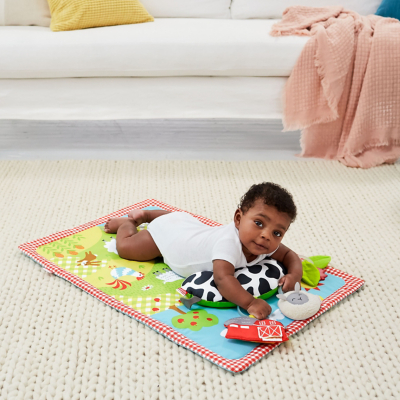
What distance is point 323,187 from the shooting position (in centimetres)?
195

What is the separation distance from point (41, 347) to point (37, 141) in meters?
1.47

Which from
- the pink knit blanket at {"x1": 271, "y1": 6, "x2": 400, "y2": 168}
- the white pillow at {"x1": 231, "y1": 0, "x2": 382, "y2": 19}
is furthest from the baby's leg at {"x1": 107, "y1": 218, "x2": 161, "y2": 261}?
the white pillow at {"x1": 231, "y1": 0, "x2": 382, "y2": 19}

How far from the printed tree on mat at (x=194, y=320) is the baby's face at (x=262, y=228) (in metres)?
0.18

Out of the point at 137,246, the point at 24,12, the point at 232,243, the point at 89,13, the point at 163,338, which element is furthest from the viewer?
the point at 24,12

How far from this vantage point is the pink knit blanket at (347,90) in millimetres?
2107

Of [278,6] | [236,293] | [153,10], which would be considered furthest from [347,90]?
[236,293]

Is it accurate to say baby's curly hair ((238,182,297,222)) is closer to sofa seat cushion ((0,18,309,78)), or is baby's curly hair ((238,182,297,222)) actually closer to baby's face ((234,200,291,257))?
baby's face ((234,200,291,257))

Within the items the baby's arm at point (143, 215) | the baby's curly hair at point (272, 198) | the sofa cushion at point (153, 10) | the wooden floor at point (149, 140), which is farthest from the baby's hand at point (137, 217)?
the sofa cushion at point (153, 10)

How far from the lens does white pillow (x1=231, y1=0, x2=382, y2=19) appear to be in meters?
2.52

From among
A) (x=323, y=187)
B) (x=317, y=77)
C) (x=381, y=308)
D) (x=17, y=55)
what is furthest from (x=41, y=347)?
(x=317, y=77)

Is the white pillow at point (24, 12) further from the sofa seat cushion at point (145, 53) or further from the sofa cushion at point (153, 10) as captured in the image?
the sofa seat cushion at point (145, 53)

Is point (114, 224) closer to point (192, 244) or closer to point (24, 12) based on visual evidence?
point (192, 244)

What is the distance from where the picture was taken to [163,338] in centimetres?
111

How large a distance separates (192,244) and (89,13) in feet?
4.35
